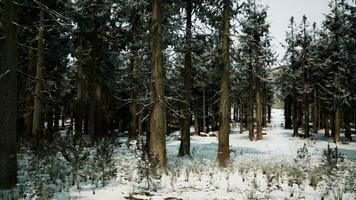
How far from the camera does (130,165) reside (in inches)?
432

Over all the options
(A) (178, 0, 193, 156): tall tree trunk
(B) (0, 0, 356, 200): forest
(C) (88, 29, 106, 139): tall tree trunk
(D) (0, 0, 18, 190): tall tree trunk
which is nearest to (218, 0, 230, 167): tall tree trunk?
(B) (0, 0, 356, 200): forest

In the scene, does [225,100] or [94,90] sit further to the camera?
[94,90]

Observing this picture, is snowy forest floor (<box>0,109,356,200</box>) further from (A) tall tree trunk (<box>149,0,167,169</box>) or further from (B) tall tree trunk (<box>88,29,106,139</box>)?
(B) tall tree trunk (<box>88,29,106,139</box>)

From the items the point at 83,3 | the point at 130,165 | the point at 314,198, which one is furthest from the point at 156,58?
the point at 83,3

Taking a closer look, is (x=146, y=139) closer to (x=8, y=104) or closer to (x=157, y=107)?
(x=157, y=107)

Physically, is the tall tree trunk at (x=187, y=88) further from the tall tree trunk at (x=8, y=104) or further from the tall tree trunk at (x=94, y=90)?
the tall tree trunk at (x=8, y=104)

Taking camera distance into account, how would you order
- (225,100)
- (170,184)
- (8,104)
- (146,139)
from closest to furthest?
(8,104) < (170,184) < (225,100) < (146,139)

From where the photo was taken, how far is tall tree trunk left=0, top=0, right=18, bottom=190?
28.0 feet

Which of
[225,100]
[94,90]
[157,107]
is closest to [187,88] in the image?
[225,100]

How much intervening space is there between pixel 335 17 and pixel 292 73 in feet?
30.1

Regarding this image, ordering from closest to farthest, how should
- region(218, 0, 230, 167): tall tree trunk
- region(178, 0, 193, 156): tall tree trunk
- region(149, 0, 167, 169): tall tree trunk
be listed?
region(149, 0, 167, 169): tall tree trunk, region(218, 0, 230, 167): tall tree trunk, region(178, 0, 193, 156): tall tree trunk

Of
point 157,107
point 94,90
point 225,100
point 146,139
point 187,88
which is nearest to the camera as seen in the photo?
point 157,107

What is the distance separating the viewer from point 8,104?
872 centimetres

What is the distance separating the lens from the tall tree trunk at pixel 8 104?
8547 millimetres
